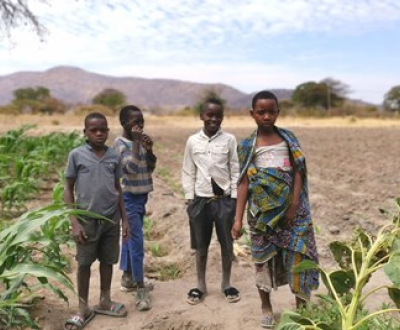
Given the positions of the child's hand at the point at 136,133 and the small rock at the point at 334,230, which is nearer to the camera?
the child's hand at the point at 136,133

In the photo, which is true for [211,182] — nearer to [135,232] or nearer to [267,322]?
[135,232]

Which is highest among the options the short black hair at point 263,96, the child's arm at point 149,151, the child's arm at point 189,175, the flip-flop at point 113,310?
the short black hair at point 263,96

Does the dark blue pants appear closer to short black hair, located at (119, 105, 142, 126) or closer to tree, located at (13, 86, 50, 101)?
short black hair, located at (119, 105, 142, 126)

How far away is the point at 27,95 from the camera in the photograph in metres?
56.6

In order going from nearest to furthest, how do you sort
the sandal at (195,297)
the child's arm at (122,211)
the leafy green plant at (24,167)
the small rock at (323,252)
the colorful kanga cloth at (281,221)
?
the colorful kanga cloth at (281,221), the child's arm at (122,211), the sandal at (195,297), the small rock at (323,252), the leafy green plant at (24,167)

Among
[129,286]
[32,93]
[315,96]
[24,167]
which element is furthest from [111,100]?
[129,286]

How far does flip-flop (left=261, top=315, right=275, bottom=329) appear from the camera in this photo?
2877mm

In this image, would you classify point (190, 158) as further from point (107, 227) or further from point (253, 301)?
point (253, 301)

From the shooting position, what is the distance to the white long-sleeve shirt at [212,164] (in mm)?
3273

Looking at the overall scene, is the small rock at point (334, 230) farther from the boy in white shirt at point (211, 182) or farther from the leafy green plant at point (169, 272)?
the boy in white shirt at point (211, 182)

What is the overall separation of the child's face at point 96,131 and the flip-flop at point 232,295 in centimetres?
128

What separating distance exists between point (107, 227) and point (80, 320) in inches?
22.1

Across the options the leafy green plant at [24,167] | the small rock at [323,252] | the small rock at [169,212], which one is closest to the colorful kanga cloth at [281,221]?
the small rock at [323,252]

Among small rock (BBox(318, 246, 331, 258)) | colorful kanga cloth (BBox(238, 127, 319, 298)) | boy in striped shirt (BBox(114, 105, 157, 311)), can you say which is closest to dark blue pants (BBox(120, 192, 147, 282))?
boy in striped shirt (BBox(114, 105, 157, 311))
